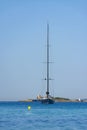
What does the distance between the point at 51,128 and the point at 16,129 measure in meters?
3.62

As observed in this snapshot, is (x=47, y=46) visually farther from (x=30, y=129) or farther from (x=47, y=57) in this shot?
(x=30, y=129)

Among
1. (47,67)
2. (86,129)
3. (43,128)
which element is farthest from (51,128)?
(47,67)

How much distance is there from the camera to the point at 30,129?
41.1 meters

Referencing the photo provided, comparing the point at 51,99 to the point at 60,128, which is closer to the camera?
the point at 60,128

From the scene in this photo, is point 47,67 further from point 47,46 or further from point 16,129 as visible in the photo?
→ point 16,129

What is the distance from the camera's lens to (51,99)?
118562mm

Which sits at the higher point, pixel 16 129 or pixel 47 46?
pixel 47 46

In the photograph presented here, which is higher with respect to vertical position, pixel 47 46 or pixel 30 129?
pixel 47 46

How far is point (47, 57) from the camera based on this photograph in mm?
113938

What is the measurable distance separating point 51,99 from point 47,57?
1258 centimetres

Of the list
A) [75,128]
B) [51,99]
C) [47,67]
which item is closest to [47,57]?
[47,67]

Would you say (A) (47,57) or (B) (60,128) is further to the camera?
(A) (47,57)

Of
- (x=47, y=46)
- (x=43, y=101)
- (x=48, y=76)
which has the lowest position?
(x=43, y=101)

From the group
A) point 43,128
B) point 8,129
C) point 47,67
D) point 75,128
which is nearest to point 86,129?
point 75,128
